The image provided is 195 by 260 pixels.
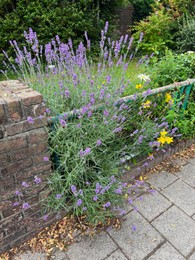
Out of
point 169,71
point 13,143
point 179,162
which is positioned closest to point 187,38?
point 169,71

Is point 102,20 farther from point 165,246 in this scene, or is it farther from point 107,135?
point 165,246

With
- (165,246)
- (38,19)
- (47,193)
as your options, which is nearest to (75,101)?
(47,193)

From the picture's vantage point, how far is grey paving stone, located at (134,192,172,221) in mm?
1976

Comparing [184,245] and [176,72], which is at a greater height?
[176,72]

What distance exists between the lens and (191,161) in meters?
2.69

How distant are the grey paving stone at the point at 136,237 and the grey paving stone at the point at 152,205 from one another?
0.09 m

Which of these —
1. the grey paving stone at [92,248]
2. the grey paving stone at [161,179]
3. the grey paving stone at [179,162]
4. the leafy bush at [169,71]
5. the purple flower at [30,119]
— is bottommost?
the grey paving stone at [179,162]

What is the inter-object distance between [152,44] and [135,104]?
4.64 meters

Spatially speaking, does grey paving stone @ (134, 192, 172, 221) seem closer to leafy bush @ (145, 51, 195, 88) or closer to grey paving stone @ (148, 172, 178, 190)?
grey paving stone @ (148, 172, 178, 190)

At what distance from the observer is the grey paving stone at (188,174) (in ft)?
7.77

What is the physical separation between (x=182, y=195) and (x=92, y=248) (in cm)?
107

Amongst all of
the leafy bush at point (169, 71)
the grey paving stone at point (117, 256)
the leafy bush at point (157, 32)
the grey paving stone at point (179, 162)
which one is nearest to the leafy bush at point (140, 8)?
the leafy bush at point (157, 32)

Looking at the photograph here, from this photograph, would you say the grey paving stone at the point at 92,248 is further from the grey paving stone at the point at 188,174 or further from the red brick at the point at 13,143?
the grey paving stone at the point at 188,174

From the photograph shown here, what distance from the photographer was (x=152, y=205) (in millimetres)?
2062
